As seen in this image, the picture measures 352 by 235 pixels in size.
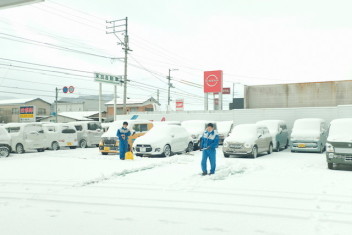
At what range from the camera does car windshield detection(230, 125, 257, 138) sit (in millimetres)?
15562

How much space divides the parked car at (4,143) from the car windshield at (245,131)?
37.3 ft

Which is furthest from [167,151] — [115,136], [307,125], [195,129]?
[307,125]

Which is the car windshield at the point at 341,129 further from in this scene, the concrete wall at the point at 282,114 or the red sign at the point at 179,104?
the red sign at the point at 179,104

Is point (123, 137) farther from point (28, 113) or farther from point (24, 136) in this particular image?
point (28, 113)

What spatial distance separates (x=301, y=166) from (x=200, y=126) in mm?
9515

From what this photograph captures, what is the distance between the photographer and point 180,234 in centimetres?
470

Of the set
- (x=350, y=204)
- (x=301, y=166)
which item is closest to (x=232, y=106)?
(x=301, y=166)

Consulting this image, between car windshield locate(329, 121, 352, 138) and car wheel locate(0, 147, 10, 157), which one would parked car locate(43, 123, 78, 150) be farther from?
car windshield locate(329, 121, 352, 138)

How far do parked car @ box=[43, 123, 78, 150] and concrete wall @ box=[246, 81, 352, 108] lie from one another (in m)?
16.5

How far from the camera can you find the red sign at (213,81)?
35.3m

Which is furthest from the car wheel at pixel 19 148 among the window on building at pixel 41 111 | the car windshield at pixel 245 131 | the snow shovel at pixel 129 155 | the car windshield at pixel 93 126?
the window on building at pixel 41 111

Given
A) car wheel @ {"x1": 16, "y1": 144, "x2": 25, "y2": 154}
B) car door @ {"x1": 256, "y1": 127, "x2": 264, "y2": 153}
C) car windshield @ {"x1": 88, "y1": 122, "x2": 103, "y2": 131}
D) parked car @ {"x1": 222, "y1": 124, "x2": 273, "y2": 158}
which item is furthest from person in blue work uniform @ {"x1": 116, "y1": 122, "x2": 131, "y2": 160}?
car windshield @ {"x1": 88, "y1": 122, "x2": 103, "y2": 131}

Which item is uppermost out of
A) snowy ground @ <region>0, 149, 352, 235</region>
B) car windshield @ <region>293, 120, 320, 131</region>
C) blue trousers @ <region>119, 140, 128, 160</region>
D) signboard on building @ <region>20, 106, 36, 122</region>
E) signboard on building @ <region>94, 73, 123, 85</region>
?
signboard on building @ <region>94, 73, 123, 85</region>

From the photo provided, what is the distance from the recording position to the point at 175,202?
654cm
